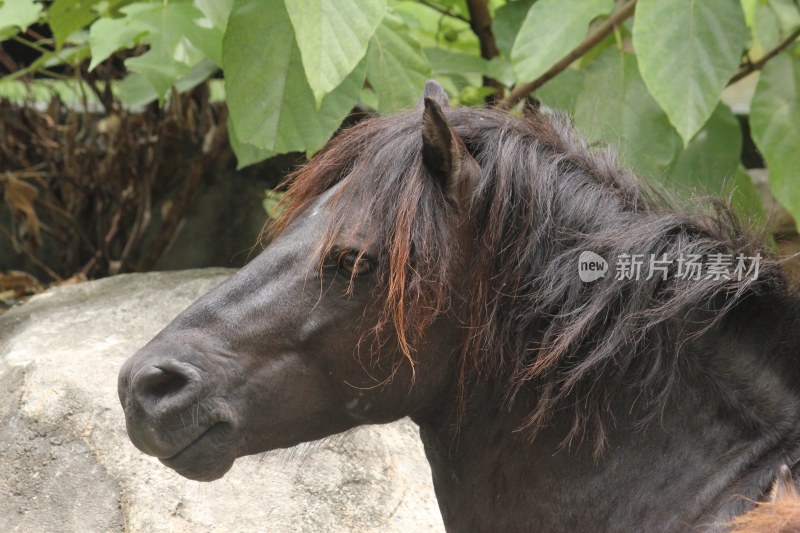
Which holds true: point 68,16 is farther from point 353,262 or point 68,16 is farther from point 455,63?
point 353,262

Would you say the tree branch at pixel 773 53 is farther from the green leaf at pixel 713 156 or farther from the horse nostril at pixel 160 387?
the horse nostril at pixel 160 387

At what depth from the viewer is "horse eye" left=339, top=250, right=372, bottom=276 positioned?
1.80 metres

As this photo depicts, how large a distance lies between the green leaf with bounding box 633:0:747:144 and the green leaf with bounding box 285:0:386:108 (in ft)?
2.52

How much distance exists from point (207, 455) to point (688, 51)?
165 cm

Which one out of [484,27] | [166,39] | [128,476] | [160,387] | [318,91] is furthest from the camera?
[484,27]

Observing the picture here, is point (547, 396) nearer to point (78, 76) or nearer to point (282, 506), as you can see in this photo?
point (282, 506)

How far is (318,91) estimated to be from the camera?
2174 millimetres

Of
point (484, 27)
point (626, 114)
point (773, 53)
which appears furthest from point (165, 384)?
point (484, 27)

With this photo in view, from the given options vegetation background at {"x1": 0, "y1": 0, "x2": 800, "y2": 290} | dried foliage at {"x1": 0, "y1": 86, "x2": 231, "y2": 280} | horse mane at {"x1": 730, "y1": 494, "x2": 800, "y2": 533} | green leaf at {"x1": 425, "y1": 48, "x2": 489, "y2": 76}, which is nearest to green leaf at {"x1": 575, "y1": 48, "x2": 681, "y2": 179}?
vegetation background at {"x1": 0, "y1": 0, "x2": 800, "y2": 290}

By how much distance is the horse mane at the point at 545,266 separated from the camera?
179 cm

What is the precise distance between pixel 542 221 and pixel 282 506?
45.7 inches

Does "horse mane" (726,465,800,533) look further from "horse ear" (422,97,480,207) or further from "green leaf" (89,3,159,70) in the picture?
"green leaf" (89,3,159,70)

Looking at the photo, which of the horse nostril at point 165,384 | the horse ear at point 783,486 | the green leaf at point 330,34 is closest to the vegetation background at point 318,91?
the green leaf at point 330,34

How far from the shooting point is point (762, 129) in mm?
3035
